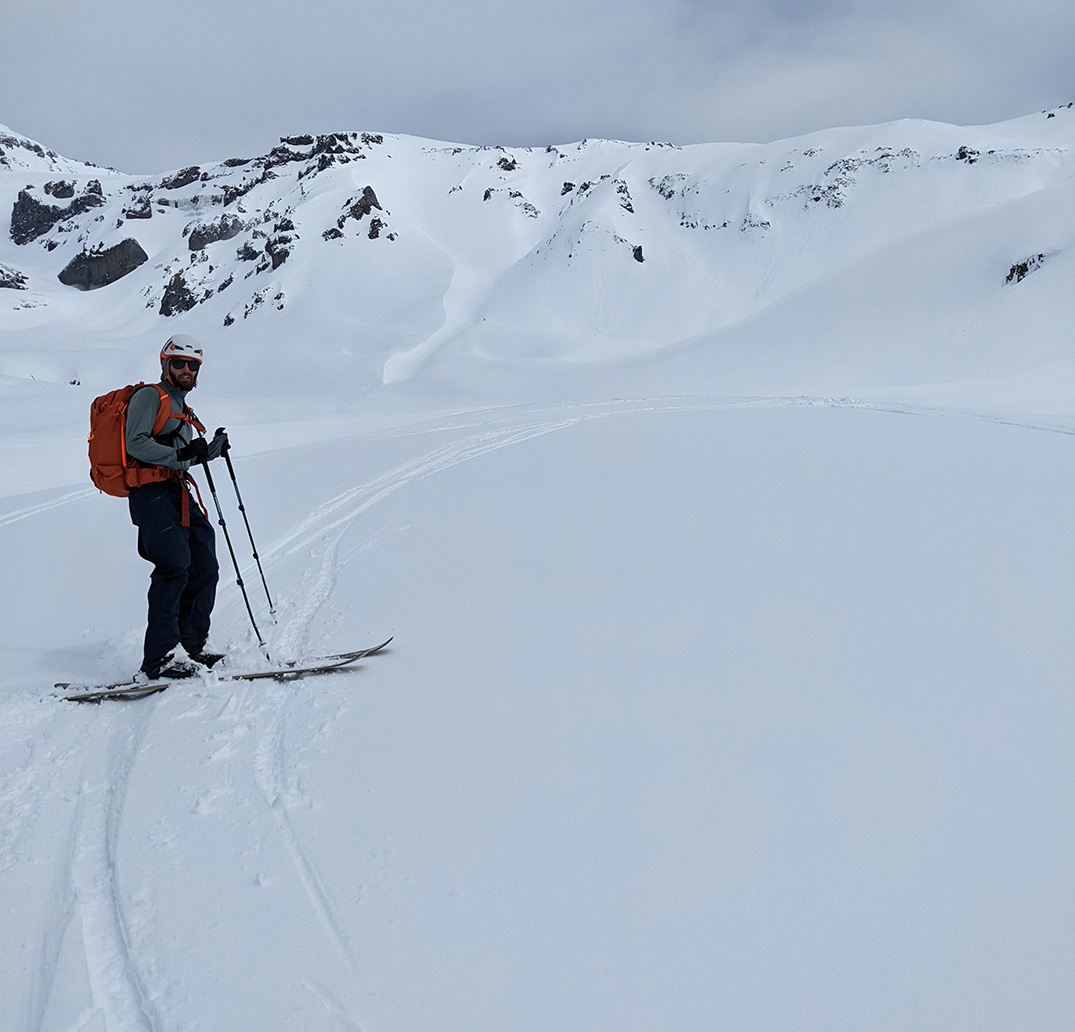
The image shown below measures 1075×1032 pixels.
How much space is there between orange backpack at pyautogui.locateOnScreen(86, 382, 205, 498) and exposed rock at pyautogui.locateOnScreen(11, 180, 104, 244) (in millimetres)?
126341

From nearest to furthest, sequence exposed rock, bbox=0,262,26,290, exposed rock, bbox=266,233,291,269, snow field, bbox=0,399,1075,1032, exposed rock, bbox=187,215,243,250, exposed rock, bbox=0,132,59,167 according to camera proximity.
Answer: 1. snow field, bbox=0,399,1075,1032
2. exposed rock, bbox=266,233,291,269
3. exposed rock, bbox=187,215,243,250
4. exposed rock, bbox=0,262,26,290
5. exposed rock, bbox=0,132,59,167

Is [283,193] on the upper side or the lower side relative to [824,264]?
upper

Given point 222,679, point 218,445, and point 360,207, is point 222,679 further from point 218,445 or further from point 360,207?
point 360,207

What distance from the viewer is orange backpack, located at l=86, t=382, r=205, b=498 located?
12.4 feet

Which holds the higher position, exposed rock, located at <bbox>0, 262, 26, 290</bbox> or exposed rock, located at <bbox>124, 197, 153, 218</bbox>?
exposed rock, located at <bbox>124, 197, 153, 218</bbox>

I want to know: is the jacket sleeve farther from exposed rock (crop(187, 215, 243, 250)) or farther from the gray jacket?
exposed rock (crop(187, 215, 243, 250))

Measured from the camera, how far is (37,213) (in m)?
102

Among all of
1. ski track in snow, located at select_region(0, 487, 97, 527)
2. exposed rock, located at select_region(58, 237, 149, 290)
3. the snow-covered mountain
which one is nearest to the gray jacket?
ski track in snow, located at select_region(0, 487, 97, 527)

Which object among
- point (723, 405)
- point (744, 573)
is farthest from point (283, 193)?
point (744, 573)

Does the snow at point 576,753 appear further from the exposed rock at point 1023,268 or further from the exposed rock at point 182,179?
the exposed rock at point 182,179

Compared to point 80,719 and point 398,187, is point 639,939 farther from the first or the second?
point 398,187

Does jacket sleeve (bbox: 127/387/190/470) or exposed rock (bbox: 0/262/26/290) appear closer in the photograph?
jacket sleeve (bbox: 127/387/190/470)

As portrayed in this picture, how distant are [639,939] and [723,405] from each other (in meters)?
15.2

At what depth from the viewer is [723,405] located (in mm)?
16172
